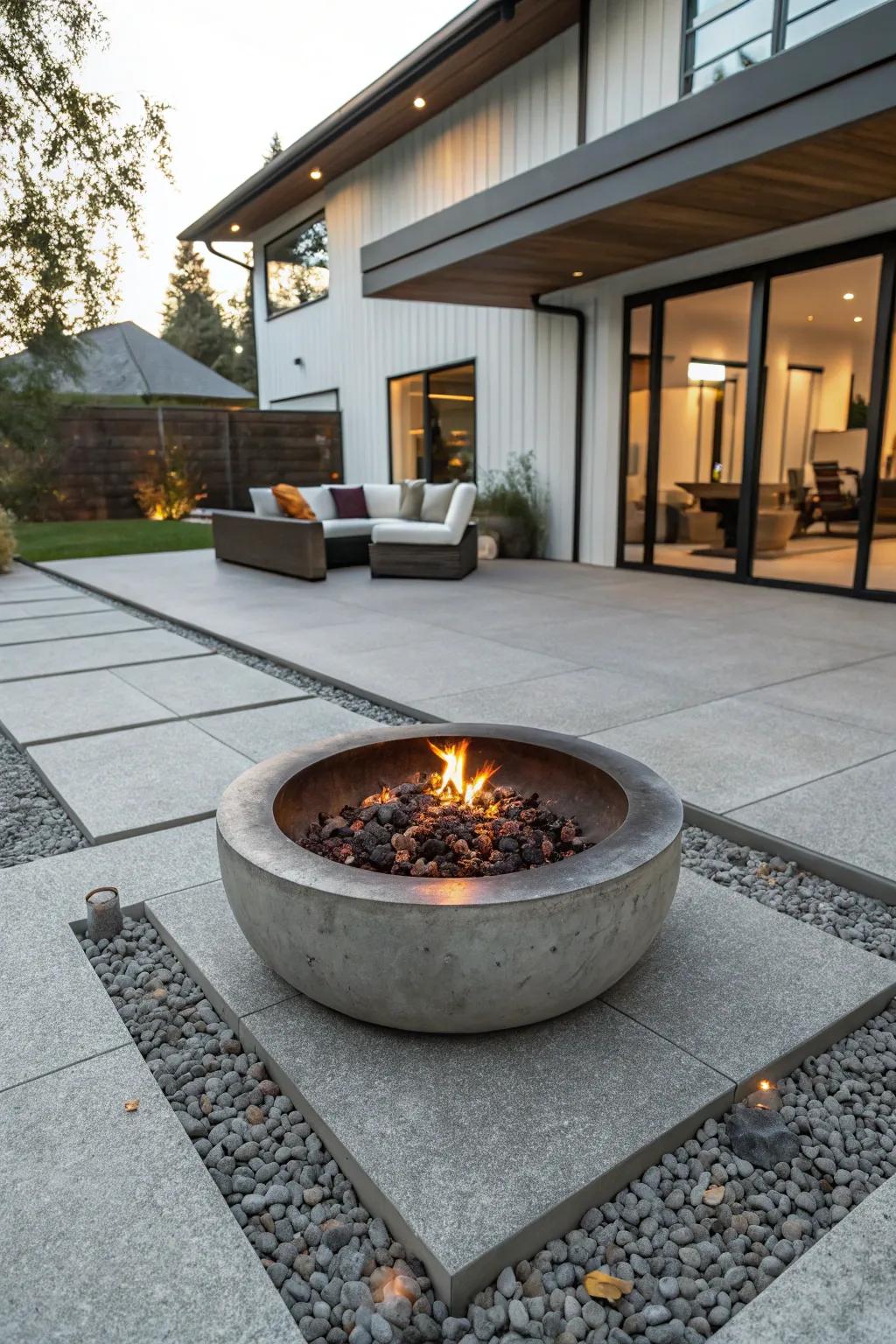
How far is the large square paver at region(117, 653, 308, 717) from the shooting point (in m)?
4.02

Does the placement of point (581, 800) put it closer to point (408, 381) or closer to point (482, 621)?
point (482, 621)

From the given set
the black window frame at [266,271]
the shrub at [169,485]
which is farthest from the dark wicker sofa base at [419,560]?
the black window frame at [266,271]

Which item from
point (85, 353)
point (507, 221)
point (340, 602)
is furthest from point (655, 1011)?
point (85, 353)

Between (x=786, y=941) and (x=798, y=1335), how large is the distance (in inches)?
38.4

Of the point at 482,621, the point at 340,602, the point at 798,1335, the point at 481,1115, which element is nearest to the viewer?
the point at 798,1335

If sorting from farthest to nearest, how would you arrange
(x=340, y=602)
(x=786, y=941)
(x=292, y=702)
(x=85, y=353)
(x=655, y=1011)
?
(x=85, y=353) < (x=340, y=602) < (x=292, y=702) < (x=786, y=941) < (x=655, y=1011)

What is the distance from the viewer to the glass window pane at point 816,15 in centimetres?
573

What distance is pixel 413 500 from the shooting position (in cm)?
848

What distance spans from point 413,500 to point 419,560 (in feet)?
3.26

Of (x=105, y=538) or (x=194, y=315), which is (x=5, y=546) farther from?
(x=194, y=315)

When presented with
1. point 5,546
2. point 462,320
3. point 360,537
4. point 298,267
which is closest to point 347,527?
point 360,537

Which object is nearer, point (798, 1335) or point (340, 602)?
point (798, 1335)

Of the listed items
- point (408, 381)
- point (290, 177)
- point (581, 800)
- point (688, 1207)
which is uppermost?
point (290, 177)

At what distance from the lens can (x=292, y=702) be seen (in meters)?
4.00
